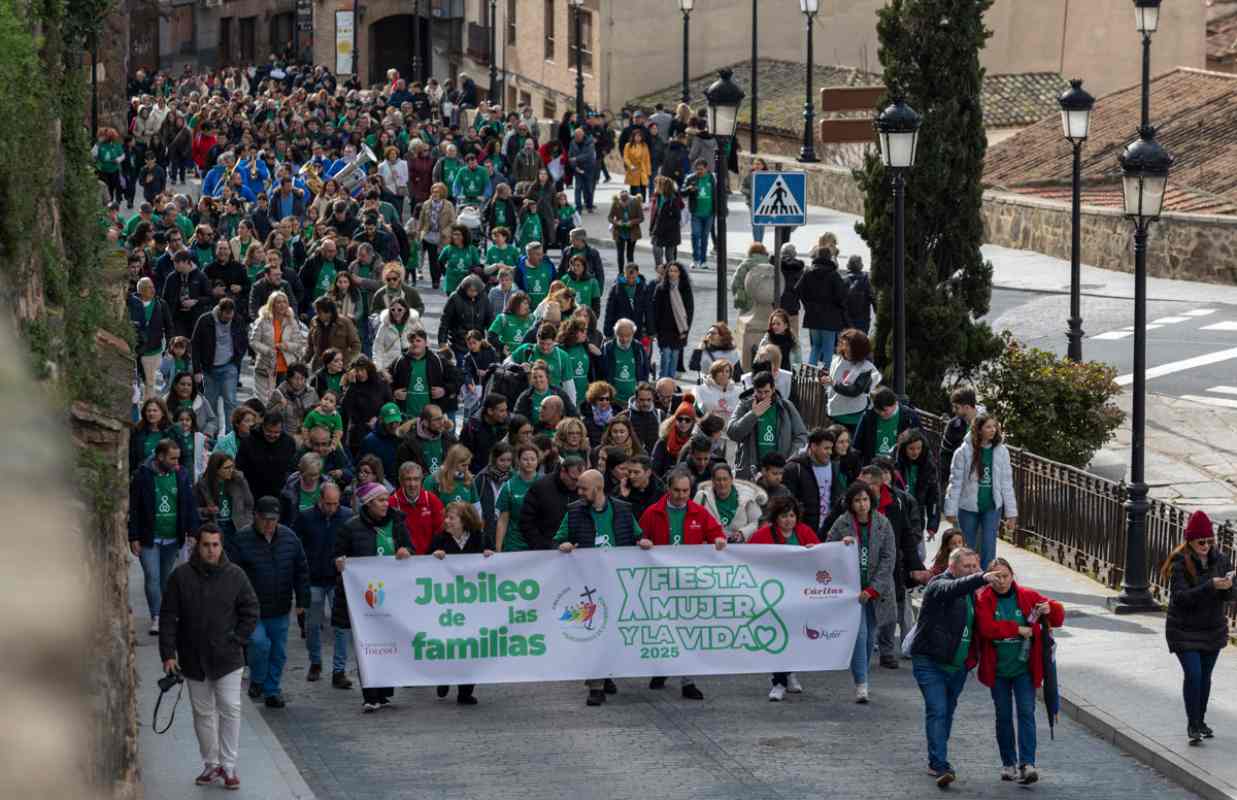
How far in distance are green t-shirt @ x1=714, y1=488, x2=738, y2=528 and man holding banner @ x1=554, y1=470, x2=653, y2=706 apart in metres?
0.83

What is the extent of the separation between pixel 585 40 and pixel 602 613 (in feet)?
161

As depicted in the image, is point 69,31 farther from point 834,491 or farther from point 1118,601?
point 1118,601

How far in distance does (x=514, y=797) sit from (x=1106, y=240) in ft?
85.0

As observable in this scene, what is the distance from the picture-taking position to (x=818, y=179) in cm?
4253

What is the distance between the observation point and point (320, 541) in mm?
12680

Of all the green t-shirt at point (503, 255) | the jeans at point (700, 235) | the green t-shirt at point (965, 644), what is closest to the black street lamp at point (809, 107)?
the jeans at point (700, 235)

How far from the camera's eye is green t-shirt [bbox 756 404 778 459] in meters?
15.4

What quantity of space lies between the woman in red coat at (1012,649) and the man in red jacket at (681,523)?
240 centimetres

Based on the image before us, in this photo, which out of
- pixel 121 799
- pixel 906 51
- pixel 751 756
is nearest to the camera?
pixel 121 799

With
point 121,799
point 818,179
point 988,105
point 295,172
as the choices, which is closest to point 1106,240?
point 818,179

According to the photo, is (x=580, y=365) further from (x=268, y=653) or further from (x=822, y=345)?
(x=268, y=653)

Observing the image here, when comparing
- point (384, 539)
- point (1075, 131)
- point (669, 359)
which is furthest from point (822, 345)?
point (384, 539)

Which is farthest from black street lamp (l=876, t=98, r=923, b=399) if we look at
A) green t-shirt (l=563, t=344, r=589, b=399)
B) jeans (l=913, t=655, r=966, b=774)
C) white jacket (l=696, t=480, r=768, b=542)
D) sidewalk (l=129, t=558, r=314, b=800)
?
sidewalk (l=129, t=558, r=314, b=800)

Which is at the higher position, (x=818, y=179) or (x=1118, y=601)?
(x=818, y=179)
